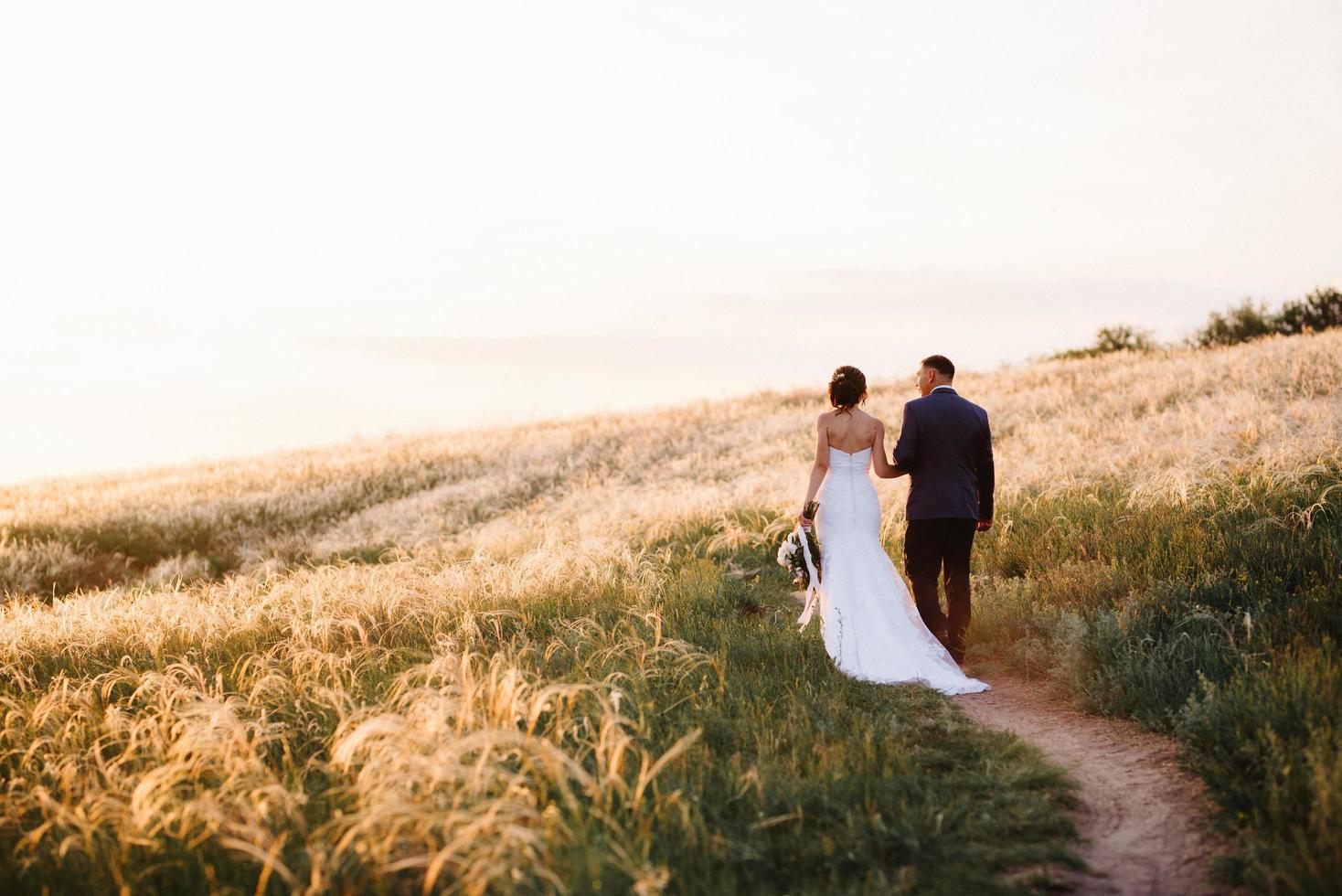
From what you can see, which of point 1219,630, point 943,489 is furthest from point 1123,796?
point 943,489

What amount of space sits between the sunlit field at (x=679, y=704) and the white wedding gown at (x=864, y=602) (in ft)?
1.46

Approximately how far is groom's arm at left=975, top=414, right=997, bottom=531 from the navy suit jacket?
0.16 feet

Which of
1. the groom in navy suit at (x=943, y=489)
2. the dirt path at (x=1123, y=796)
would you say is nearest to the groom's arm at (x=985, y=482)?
the groom in navy suit at (x=943, y=489)

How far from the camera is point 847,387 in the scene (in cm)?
767

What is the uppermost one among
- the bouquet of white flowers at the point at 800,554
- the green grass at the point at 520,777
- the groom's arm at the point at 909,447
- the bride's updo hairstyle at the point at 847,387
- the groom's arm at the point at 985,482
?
the bride's updo hairstyle at the point at 847,387

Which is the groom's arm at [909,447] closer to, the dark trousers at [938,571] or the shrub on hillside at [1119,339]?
Result: the dark trousers at [938,571]

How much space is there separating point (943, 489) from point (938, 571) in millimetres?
787

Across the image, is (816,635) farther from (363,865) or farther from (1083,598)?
(363,865)

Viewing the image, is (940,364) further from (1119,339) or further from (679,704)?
(1119,339)

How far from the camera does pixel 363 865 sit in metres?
3.71

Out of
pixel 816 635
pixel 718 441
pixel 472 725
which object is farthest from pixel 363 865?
pixel 718 441

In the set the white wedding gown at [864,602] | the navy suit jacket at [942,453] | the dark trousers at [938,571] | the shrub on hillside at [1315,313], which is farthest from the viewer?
the shrub on hillside at [1315,313]

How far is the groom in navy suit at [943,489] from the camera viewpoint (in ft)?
25.0

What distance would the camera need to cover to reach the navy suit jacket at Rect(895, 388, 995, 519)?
299 inches
